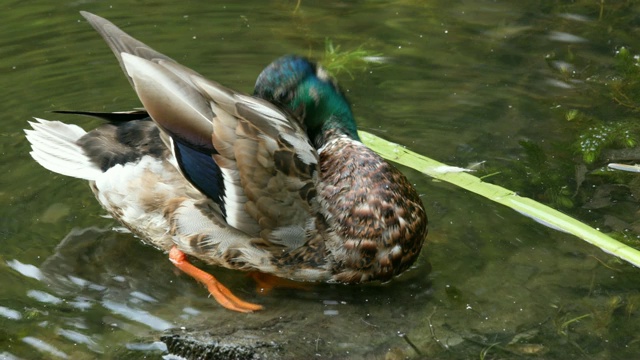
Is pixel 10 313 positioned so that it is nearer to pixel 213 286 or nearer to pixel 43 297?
pixel 43 297

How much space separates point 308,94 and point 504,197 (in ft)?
3.66

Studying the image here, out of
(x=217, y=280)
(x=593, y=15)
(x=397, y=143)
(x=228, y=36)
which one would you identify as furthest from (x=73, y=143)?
(x=593, y=15)

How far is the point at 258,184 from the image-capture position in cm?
432

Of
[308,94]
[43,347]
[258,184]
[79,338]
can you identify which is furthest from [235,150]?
[43,347]

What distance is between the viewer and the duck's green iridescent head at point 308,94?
463cm

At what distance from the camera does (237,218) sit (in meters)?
4.39

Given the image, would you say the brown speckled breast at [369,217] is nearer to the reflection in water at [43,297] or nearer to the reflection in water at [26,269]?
the reflection in water at [43,297]

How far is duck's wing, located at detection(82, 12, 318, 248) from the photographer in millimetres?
4316

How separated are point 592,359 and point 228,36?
3.88 metres

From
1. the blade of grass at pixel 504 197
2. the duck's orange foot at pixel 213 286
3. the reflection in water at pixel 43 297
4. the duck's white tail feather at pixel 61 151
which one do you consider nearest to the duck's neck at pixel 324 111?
the blade of grass at pixel 504 197

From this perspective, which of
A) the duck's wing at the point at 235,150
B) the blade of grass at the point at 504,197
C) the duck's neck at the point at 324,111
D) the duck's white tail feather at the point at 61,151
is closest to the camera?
the duck's wing at the point at 235,150

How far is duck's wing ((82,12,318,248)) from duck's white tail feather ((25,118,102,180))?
62 centimetres

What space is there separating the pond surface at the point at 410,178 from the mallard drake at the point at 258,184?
0.19 m

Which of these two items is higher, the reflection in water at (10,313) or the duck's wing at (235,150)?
the duck's wing at (235,150)
